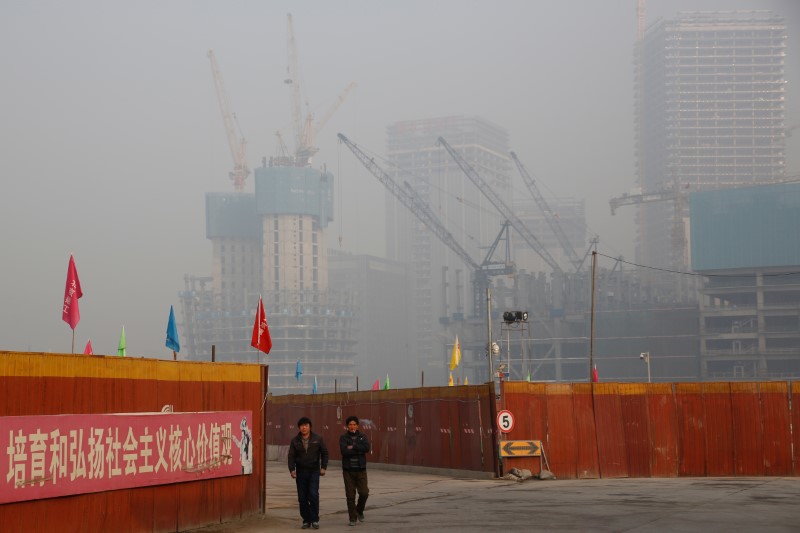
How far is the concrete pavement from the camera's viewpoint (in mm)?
17359

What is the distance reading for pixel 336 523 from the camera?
18.8 metres

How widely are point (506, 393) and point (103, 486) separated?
1759cm

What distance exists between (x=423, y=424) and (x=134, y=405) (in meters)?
20.4

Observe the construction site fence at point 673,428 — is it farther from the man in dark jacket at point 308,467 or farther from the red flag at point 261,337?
the man in dark jacket at point 308,467

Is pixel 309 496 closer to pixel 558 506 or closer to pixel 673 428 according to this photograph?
pixel 558 506

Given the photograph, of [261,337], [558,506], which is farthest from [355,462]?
[261,337]

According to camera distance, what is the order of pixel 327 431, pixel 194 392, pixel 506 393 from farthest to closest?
pixel 327 431
pixel 506 393
pixel 194 392

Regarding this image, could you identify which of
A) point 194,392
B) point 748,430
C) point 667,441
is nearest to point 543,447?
point 667,441

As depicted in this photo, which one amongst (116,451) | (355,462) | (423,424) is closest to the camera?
(116,451)

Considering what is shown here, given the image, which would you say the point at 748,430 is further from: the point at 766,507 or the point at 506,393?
the point at 766,507

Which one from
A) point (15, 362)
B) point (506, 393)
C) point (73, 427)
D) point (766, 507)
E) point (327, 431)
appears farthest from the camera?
point (327, 431)

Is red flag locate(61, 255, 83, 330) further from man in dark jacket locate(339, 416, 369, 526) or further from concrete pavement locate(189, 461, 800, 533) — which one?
man in dark jacket locate(339, 416, 369, 526)

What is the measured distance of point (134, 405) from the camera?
16.1 meters

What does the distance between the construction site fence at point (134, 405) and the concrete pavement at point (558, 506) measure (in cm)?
56
